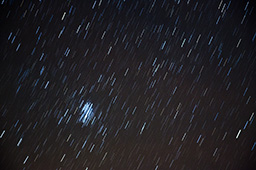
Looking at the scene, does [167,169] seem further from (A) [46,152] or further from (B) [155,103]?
(A) [46,152]

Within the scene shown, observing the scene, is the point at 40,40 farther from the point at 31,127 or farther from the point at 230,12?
the point at 230,12

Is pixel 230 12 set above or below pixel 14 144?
above

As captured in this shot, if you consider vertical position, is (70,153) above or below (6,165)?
above

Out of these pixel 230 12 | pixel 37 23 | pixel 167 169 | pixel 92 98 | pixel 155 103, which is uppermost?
pixel 230 12

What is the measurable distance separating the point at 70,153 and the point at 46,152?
290 millimetres

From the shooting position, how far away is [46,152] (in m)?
2.67

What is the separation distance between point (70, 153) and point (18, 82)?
1.08 m

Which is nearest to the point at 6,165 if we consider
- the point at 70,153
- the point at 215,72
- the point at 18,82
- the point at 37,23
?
the point at 70,153

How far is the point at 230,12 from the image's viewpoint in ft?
9.17

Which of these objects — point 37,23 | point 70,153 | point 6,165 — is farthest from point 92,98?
point 6,165

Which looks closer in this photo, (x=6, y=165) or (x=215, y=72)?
(x=6, y=165)

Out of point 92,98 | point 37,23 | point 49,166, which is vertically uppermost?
point 37,23

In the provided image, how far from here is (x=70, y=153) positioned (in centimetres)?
268

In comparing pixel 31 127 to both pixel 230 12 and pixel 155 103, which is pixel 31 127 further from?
pixel 230 12
